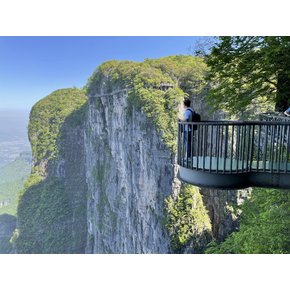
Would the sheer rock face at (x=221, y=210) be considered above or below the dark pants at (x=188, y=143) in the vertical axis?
below

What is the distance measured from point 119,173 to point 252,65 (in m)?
17.2

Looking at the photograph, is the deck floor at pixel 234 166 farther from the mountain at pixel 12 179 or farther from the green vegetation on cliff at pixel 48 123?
the mountain at pixel 12 179

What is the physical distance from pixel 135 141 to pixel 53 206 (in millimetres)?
21003

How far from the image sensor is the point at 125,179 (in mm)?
23203

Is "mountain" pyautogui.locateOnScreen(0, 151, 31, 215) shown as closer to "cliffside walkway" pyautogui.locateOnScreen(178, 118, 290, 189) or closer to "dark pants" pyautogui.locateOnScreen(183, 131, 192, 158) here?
"dark pants" pyautogui.locateOnScreen(183, 131, 192, 158)

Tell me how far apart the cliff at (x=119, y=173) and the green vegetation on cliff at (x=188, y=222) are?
0.05 metres

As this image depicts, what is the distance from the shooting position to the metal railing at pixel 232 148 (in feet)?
14.1

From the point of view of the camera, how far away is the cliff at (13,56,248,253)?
17.9 m

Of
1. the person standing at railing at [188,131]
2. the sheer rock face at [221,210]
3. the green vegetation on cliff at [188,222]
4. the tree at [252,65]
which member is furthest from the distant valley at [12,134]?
the person standing at railing at [188,131]

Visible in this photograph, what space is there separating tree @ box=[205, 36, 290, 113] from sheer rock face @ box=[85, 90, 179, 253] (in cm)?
924

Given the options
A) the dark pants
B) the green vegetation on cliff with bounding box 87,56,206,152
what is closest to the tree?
the dark pants

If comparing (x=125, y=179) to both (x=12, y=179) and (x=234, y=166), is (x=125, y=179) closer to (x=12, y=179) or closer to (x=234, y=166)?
(x=234, y=166)

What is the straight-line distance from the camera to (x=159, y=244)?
18.0 meters
